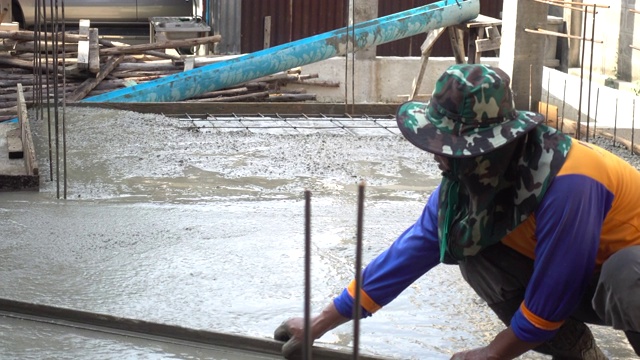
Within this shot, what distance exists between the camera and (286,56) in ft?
35.5

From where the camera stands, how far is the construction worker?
278cm

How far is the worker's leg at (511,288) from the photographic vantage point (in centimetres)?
312

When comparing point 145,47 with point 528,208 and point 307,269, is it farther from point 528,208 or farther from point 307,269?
point 307,269

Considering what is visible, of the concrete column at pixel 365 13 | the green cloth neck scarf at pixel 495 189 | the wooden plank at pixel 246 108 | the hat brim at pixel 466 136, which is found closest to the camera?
the hat brim at pixel 466 136

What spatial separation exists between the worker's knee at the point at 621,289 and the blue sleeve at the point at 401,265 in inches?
22.7

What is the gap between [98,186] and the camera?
6.37 metres

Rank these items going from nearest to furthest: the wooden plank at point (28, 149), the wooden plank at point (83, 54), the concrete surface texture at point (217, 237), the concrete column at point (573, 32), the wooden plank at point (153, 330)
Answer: the wooden plank at point (153, 330) < the concrete surface texture at point (217, 237) < the wooden plank at point (28, 149) < the wooden plank at point (83, 54) < the concrete column at point (573, 32)

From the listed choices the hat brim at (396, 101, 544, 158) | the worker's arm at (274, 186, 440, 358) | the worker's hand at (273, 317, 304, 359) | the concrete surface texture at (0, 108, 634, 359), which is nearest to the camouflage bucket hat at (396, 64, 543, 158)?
the hat brim at (396, 101, 544, 158)

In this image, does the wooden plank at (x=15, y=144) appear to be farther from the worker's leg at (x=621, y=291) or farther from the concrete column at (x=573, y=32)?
the concrete column at (x=573, y=32)

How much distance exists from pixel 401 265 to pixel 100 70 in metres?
9.17

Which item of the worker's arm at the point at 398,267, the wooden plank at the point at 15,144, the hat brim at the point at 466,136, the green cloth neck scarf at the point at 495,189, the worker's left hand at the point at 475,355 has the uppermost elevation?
the hat brim at the point at 466,136

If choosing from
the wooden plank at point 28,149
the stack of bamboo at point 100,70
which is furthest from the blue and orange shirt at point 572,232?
the stack of bamboo at point 100,70

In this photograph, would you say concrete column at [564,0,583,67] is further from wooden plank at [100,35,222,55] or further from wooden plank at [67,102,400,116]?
wooden plank at [67,102,400,116]

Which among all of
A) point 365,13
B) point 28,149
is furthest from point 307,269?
point 365,13
